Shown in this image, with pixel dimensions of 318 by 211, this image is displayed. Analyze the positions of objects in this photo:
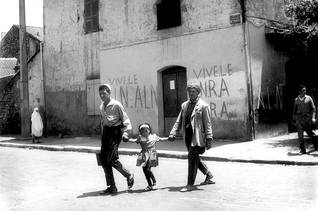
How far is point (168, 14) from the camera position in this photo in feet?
49.7

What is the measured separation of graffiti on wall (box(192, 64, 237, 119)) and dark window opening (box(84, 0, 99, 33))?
18.4 ft

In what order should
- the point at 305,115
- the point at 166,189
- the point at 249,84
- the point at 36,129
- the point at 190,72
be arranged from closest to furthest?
the point at 166,189 < the point at 305,115 < the point at 249,84 < the point at 190,72 < the point at 36,129

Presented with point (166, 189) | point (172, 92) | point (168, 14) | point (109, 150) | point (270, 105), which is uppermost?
point (168, 14)

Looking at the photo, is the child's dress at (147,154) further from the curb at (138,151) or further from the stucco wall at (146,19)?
the stucco wall at (146,19)

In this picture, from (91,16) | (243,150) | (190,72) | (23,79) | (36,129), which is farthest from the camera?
(91,16)

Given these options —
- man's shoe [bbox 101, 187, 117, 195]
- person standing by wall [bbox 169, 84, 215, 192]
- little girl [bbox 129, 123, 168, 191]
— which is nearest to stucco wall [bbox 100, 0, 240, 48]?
person standing by wall [bbox 169, 84, 215, 192]

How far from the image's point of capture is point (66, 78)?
19.3m

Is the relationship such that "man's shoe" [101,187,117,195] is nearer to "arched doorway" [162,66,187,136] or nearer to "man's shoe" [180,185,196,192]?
"man's shoe" [180,185,196,192]

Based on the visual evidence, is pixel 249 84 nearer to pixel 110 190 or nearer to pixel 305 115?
pixel 305 115

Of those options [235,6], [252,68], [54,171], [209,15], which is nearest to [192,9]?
[209,15]

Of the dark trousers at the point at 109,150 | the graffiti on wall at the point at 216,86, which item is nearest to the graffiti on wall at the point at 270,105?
the graffiti on wall at the point at 216,86

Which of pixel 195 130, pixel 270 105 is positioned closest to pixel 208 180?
pixel 195 130

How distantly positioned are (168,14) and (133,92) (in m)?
3.18

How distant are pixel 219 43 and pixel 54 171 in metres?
6.78
